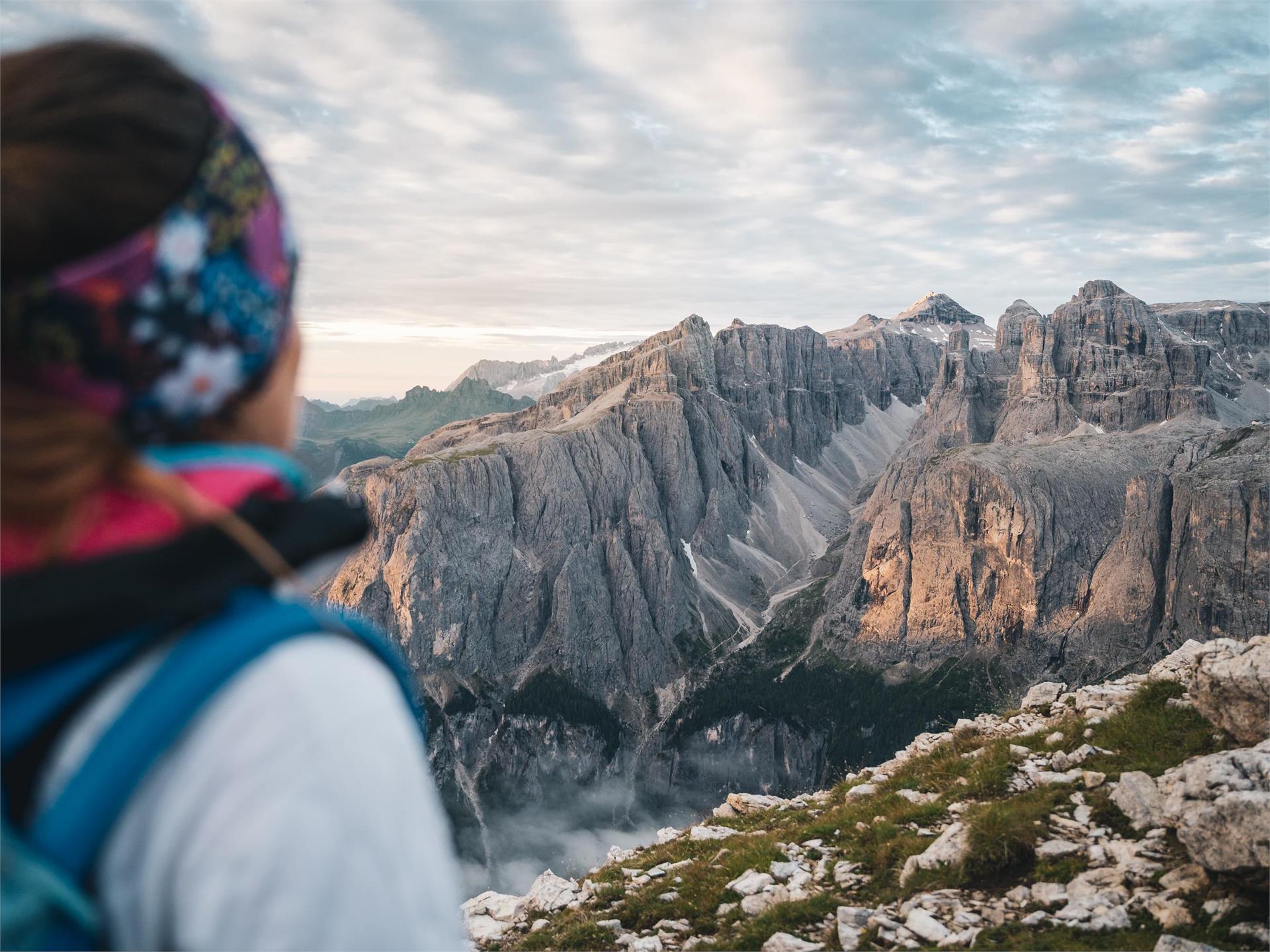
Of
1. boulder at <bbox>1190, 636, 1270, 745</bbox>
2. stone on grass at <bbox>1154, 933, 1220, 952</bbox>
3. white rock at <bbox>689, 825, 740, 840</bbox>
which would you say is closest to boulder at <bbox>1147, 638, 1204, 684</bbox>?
boulder at <bbox>1190, 636, 1270, 745</bbox>

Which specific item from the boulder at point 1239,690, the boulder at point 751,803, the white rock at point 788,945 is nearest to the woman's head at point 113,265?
the white rock at point 788,945

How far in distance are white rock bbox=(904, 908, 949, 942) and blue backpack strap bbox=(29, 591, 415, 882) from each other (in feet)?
30.6

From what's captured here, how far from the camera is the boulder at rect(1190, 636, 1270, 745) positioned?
995 centimetres

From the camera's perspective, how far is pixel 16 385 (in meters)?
1.36

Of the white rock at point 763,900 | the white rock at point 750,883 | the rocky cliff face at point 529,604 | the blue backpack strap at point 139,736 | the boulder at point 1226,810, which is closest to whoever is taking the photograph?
the blue backpack strap at point 139,736

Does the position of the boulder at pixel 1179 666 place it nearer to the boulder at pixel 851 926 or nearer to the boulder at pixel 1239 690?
the boulder at pixel 1239 690

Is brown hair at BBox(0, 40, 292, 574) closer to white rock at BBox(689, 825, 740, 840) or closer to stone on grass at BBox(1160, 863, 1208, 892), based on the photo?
stone on grass at BBox(1160, 863, 1208, 892)

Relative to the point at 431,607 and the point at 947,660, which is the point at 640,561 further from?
the point at 947,660

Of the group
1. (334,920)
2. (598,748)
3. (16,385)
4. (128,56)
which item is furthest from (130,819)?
(598,748)

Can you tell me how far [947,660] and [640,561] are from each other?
7301cm

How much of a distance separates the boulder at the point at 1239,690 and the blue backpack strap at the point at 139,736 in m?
12.5

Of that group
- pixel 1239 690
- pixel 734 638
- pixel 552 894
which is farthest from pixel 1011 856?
pixel 734 638

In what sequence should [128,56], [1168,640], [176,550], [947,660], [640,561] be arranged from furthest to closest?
1. [640,561]
2. [947,660]
3. [1168,640]
4. [128,56]
5. [176,550]

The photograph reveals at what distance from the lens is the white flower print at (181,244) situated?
1420mm
